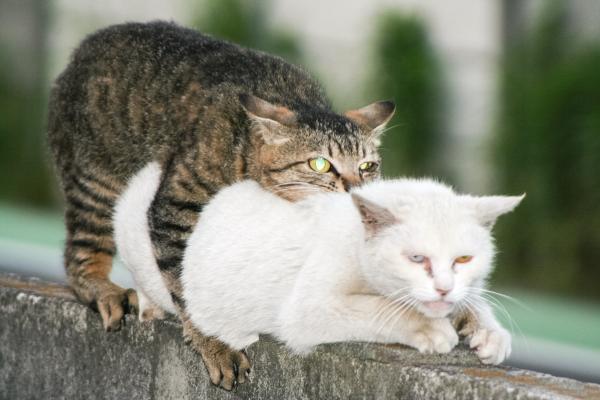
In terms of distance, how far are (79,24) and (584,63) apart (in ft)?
19.1

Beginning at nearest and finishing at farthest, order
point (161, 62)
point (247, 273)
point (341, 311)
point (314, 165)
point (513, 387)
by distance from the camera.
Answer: point (513, 387)
point (341, 311)
point (247, 273)
point (314, 165)
point (161, 62)

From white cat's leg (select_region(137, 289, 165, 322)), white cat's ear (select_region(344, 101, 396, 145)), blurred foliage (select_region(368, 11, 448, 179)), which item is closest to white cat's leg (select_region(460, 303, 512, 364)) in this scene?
white cat's ear (select_region(344, 101, 396, 145))

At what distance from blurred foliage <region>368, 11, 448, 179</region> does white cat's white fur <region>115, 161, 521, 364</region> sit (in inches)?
245

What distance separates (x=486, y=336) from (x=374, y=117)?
1138 millimetres

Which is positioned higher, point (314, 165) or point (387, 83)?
point (387, 83)

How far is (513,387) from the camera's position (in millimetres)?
2756

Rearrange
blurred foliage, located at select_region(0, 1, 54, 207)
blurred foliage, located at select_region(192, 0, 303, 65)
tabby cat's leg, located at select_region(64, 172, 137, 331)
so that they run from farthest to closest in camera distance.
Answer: blurred foliage, located at select_region(0, 1, 54, 207), blurred foliage, located at select_region(192, 0, 303, 65), tabby cat's leg, located at select_region(64, 172, 137, 331)

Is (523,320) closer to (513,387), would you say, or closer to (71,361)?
(71,361)

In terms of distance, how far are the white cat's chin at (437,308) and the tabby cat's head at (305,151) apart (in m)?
0.75

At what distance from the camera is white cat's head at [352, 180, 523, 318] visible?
9.49 ft

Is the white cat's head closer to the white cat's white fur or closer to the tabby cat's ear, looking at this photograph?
the white cat's white fur

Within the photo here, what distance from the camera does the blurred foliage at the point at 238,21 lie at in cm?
1091

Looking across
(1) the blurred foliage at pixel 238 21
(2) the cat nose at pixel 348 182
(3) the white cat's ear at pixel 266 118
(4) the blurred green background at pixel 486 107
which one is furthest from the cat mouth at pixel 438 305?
(1) the blurred foliage at pixel 238 21

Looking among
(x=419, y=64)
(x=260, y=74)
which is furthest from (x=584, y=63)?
(x=260, y=74)
